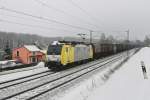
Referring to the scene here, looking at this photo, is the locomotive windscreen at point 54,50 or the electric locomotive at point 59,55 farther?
the locomotive windscreen at point 54,50

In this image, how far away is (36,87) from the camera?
49.8 feet

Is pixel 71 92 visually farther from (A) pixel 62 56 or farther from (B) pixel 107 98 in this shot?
(A) pixel 62 56

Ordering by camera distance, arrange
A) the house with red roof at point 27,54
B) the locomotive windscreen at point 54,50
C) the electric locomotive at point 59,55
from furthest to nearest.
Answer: the house with red roof at point 27,54, the locomotive windscreen at point 54,50, the electric locomotive at point 59,55

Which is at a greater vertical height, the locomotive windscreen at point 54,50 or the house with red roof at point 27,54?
the locomotive windscreen at point 54,50

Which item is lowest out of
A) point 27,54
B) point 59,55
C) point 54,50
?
point 27,54

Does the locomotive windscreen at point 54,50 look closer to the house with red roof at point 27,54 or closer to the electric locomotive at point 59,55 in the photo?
the electric locomotive at point 59,55

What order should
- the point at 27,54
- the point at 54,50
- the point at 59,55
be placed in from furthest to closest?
the point at 27,54
the point at 54,50
the point at 59,55

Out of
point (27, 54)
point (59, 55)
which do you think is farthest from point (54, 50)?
point (27, 54)

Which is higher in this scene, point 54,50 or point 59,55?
point 54,50

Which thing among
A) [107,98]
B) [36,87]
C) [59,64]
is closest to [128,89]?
[107,98]

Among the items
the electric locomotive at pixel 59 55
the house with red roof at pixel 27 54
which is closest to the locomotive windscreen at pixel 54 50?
the electric locomotive at pixel 59 55

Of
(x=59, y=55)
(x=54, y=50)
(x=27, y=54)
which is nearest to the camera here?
(x=59, y=55)

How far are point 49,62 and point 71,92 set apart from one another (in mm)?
11185

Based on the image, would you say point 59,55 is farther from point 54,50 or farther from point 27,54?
point 27,54
